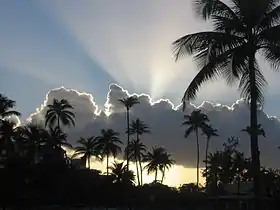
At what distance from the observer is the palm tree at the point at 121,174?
Answer: 238ft

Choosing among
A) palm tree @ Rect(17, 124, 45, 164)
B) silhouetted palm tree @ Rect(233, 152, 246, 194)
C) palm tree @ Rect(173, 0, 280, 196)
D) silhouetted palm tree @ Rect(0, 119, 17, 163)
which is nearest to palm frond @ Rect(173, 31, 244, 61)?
palm tree @ Rect(173, 0, 280, 196)

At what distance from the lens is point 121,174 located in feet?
244

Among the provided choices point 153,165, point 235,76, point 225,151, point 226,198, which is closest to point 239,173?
point 225,151

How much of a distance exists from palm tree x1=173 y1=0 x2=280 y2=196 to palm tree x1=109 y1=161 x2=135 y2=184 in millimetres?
54150

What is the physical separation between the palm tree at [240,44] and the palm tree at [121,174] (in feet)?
178

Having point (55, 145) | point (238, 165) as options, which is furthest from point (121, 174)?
point (238, 165)

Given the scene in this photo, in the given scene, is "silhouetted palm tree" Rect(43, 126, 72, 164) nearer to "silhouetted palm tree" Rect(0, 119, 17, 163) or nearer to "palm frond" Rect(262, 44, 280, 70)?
"silhouetted palm tree" Rect(0, 119, 17, 163)

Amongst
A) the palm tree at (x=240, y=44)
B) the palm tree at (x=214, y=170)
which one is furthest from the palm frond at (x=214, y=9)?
the palm tree at (x=214, y=170)

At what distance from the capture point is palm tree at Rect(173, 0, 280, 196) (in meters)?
17.2

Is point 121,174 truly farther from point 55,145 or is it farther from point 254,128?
point 254,128

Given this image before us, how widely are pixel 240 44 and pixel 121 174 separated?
58114 mm

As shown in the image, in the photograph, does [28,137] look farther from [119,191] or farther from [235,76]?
[235,76]

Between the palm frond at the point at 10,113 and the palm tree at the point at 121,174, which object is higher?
the palm frond at the point at 10,113

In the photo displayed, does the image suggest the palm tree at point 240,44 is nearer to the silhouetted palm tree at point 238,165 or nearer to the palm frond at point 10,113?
the palm frond at point 10,113
